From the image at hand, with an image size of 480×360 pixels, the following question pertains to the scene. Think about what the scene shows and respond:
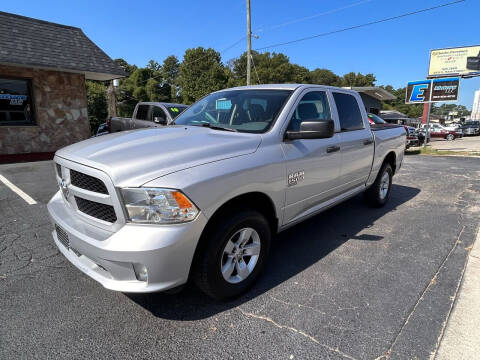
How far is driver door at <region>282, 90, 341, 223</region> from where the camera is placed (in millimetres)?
2859

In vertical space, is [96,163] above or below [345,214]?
above

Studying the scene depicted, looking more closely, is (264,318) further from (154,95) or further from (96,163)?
(154,95)

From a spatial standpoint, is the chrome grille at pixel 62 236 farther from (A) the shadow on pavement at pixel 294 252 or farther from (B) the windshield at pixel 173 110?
(B) the windshield at pixel 173 110

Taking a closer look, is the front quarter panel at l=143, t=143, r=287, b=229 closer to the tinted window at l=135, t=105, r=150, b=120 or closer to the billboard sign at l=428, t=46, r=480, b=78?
the tinted window at l=135, t=105, r=150, b=120

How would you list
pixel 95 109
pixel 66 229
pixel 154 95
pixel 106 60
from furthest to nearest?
pixel 154 95, pixel 95 109, pixel 106 60, pixel 66 229

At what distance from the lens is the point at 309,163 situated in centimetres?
303

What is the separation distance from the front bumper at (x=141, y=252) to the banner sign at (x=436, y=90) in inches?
761

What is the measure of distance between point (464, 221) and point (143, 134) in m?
4.83

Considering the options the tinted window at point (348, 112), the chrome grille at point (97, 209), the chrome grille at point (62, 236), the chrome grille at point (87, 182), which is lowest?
the chrome grille at point (62, 236)

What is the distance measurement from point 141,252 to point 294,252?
6.69 feet

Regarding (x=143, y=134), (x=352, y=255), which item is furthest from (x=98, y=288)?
(x=352, y=255)

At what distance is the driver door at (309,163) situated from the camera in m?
2.86

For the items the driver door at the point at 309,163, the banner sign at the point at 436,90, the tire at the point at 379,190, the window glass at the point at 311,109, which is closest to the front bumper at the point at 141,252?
the driver door at the point at 309,163

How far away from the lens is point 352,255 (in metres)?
3.39
